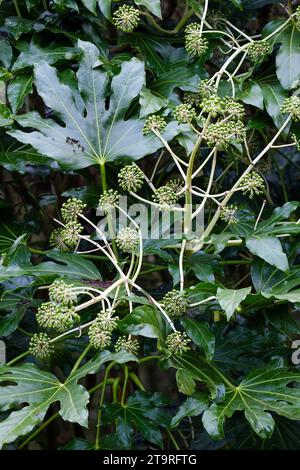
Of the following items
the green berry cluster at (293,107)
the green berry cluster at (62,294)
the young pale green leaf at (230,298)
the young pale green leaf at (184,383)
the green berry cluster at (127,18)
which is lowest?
the young pale green leaf at (184,383)

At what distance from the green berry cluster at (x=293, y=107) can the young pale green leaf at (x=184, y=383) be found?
0.51 metres

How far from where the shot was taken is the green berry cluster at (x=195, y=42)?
155 centimetres

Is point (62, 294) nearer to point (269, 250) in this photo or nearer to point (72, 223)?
point (72, 223)

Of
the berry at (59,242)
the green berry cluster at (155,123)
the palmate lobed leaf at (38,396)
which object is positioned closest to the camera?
the palmate lobed leaf at (38,396)

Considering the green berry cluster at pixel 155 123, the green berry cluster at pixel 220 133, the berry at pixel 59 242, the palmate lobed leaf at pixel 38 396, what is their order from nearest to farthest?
the palmate lobed leaf at pixel 38 396 → the green berry cluster at pixel 220 133 → the green berry cluster at pixel 155 123 → the berry at pixel 59 242

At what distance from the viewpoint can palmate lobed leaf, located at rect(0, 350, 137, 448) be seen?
46.0 inches

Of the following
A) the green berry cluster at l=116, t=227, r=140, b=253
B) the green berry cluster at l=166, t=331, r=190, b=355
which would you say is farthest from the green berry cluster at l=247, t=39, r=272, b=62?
the green berry cluster at l=166, t=331, r=190, b=355

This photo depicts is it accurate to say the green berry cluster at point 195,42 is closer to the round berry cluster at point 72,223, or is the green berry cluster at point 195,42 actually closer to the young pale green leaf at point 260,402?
the round berry cluster at point 72,223

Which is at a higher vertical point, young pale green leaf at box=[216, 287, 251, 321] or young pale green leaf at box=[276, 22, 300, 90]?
young pale green leaf at box=[276, 22, 300, 90]

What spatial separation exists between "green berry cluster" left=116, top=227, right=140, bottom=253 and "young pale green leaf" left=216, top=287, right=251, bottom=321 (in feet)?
0.59

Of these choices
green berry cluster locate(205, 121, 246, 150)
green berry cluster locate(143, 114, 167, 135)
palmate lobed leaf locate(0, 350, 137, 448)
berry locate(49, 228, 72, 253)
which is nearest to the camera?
palmate lobed leaf locate(0, 350, 137, 448)

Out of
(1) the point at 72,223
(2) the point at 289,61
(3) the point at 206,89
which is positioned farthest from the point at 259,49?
(1) the point at 72,223

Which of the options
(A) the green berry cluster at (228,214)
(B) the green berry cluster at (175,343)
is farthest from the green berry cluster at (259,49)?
(B) the green berry cluster at (175,343)

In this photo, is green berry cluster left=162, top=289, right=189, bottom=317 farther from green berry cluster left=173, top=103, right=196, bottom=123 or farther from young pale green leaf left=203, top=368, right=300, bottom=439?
green berry cluster left=173, top=103, right=196, bottom=123
